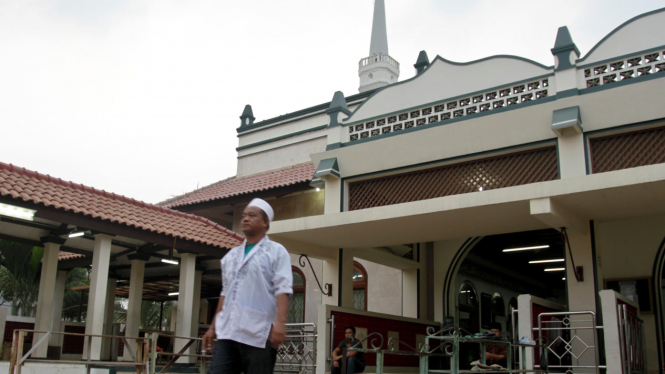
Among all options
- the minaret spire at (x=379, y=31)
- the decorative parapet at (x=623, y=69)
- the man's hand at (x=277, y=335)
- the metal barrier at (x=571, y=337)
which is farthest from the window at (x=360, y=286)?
the minaret spire at (x=379, y=31)

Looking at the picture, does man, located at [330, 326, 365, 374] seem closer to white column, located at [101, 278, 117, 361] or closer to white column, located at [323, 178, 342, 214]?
white column, located at [323, 178, 342, 214]

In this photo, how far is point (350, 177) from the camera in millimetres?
12000

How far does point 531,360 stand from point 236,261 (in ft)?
19.0

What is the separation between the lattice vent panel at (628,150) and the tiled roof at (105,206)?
7.97 m

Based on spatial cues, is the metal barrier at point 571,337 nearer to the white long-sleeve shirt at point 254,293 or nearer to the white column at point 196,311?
the white long-sleeve shirt at point 254,293

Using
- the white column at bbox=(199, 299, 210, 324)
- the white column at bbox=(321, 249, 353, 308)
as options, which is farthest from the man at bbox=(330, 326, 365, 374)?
the white column at bbox=(199, 299, 210, 324)

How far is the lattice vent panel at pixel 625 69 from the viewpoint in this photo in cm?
905

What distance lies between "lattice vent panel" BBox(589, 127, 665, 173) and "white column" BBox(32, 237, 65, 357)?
10.4m

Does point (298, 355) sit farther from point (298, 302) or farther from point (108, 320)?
point (108, 320)

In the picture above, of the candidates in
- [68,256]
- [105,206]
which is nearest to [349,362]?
[105,206]

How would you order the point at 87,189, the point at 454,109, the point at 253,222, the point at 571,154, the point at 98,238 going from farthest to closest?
1. the point at 87,189
2. the point at 98,238
3. the point at 454,109
4. the point at 571,154
5. the point at 253,222

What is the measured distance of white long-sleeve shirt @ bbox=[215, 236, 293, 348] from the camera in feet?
11.6

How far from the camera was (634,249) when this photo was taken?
473 inches

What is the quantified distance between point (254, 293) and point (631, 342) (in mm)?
6838
